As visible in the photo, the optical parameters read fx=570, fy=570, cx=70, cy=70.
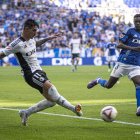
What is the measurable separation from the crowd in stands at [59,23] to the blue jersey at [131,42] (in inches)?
1345

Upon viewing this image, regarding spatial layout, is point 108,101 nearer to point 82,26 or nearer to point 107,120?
point 107,120

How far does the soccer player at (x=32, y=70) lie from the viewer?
452 inches

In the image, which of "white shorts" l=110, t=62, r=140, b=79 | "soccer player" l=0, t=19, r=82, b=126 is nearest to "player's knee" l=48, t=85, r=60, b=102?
"soccer player" l=0, t=19, r=82, b=126

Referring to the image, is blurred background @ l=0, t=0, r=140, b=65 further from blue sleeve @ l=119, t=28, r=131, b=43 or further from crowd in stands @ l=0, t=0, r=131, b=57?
blue sleeve @ l=119, t=28, r=131, b=43

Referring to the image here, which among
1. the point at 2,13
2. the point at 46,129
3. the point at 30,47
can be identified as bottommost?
the point at 2,13

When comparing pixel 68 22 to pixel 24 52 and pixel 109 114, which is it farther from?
pixel 109 114

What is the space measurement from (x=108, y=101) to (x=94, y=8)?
37.9 metres

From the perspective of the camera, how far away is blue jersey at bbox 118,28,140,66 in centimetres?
1332

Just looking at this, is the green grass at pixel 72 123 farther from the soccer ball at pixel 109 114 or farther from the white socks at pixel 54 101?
the white socks at pixel 54 101

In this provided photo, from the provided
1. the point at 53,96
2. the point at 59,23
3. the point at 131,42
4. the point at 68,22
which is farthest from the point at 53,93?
the point at 68,22

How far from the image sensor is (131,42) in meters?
13.4

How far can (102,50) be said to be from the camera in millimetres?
51000

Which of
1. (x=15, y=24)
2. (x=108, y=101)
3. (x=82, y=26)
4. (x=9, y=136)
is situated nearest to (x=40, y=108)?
(x=9, y=136)

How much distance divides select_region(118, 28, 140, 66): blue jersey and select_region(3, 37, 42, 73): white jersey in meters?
2.57
